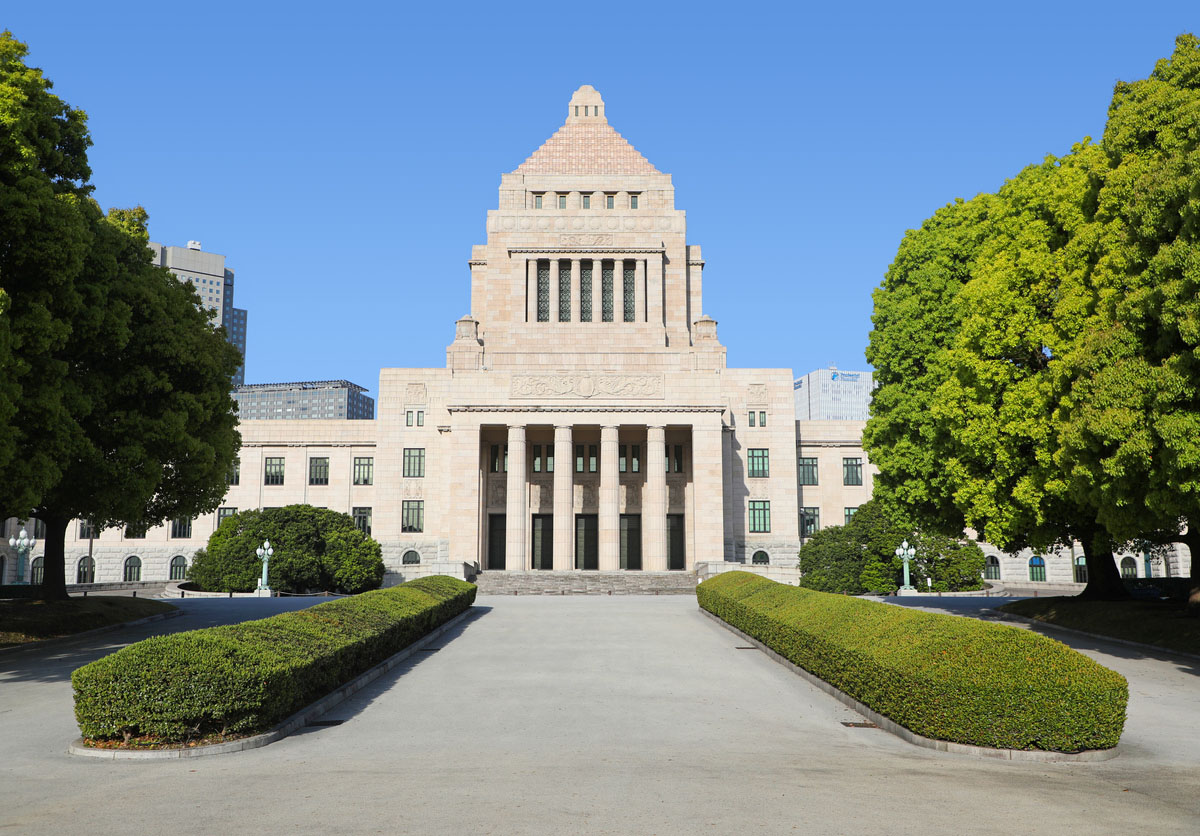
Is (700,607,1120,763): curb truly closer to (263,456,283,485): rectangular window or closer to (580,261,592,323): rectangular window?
(580,261,592,323): rectangular window

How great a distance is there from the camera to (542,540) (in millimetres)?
56156

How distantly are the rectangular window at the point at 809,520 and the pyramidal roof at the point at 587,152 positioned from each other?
84.1ft

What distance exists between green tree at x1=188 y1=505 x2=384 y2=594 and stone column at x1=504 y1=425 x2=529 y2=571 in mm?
7224

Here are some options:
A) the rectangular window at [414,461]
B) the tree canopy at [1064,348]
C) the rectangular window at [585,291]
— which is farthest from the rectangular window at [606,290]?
the tree canopy at [1064,348]

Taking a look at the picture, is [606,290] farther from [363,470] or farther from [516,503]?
[363,470]

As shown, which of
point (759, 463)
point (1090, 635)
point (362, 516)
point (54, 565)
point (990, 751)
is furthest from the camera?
point (362, 516)

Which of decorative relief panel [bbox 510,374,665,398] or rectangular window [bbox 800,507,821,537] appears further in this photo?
rectangular window [bbox 800,507,821,537]

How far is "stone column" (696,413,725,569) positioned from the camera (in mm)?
50188

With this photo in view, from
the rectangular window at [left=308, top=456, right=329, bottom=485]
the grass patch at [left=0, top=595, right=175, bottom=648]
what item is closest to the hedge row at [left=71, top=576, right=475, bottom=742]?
the grass patch at [left=0, top=595, right=175, bottom=648]

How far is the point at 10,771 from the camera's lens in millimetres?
10422

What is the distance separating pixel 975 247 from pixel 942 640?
2115 cm

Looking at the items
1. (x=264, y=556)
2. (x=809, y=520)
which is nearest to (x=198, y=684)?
(x=264, y=556)

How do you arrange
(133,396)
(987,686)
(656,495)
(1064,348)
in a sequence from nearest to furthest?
(987,686), (1064,348), (133,396), (656,495)

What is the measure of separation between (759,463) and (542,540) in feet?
51.7
